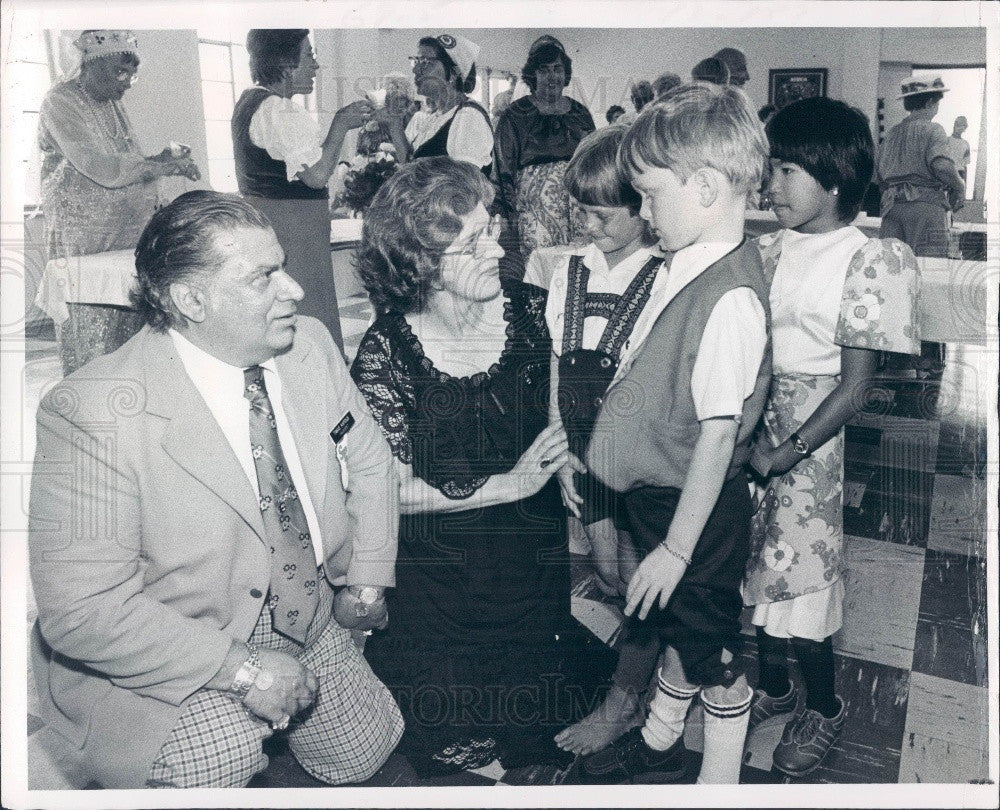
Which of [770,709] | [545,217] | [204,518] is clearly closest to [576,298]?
[545,217]

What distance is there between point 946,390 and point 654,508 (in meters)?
0.74

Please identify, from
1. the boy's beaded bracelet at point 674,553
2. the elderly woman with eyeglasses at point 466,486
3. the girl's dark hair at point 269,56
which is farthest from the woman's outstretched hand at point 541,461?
the girl's dark hair at point 269,56

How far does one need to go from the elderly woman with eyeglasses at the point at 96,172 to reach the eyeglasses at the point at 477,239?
59cm

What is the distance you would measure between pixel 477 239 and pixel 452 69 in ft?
1.29

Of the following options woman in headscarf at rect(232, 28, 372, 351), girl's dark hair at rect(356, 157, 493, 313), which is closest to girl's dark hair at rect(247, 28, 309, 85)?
woman in headscarf at rect(232, 28, 372, 351)

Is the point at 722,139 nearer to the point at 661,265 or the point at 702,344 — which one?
the point at 661,265

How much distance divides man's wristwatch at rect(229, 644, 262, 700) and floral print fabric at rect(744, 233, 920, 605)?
3.60ft

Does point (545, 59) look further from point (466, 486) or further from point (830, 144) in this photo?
point (466, 486)

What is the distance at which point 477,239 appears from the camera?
2.33m

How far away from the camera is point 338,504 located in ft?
7.68

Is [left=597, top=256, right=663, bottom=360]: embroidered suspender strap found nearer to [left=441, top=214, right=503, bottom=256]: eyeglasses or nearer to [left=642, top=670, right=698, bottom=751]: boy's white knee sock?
[left=441, top=214, right=503, bottom=256]: eyeglasses

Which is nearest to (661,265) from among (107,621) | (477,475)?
(477,475)

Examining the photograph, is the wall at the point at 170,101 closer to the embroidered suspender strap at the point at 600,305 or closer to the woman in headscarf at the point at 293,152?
the woman in headscarf at the point at 293,152

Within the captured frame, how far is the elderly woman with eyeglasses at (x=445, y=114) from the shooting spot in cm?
235
